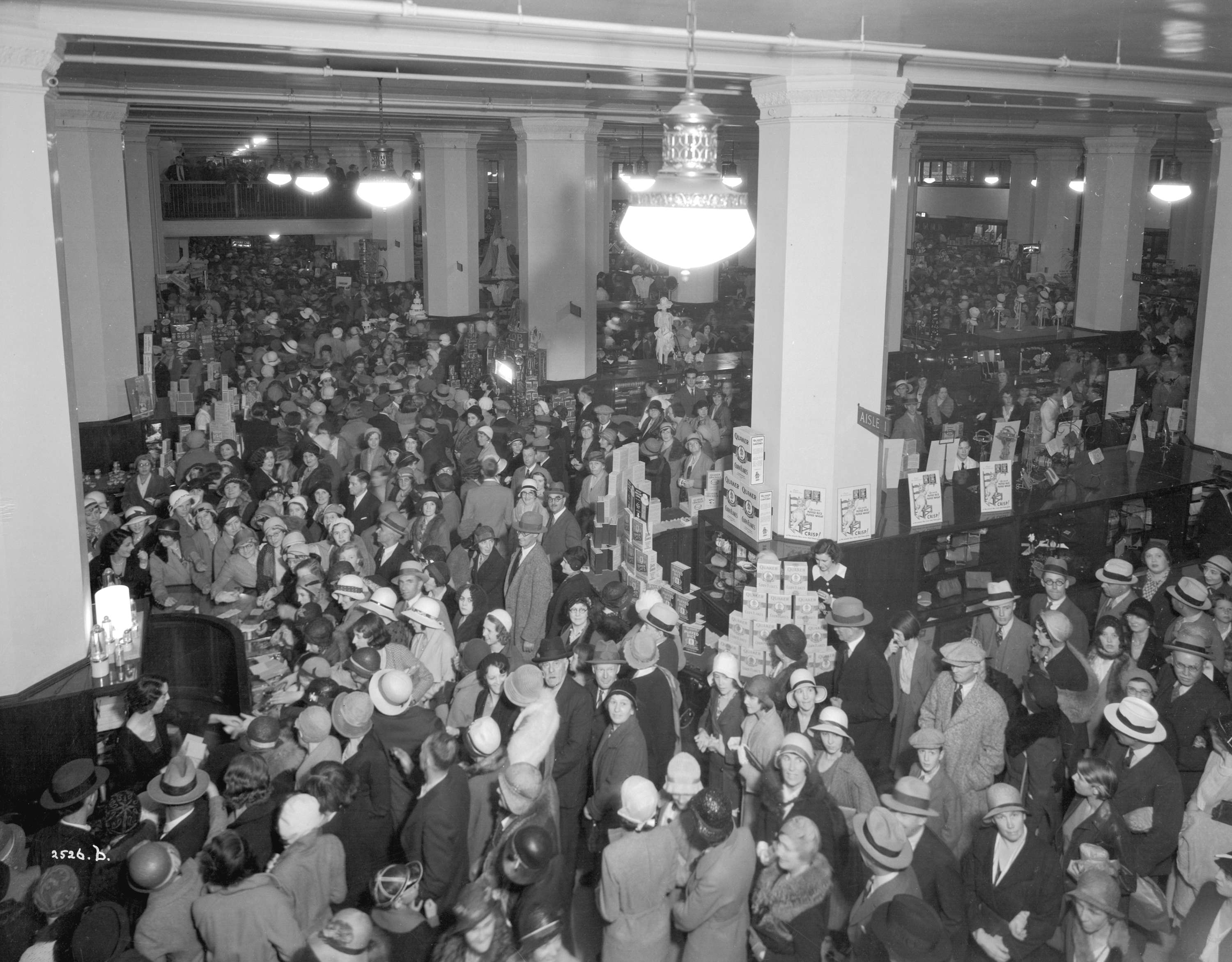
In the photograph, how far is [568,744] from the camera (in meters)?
5.51

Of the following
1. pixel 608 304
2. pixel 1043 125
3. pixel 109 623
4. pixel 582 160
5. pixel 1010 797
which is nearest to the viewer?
pixel 1010 797

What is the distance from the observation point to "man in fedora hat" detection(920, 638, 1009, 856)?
210 inches

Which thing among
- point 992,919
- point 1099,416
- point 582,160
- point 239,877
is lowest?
point 992,919

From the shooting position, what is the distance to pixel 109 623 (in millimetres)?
6668

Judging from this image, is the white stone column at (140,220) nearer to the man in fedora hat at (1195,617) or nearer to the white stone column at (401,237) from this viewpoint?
the white stone column at (401,237)

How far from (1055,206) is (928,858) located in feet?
81.1

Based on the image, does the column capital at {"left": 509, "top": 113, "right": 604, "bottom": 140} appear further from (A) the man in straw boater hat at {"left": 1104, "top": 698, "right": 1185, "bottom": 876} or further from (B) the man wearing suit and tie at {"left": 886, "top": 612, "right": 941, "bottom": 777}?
(A) the man in straw boater hat at {"left": 1104, "top": 698, "right": 1185, "bottom": 876}

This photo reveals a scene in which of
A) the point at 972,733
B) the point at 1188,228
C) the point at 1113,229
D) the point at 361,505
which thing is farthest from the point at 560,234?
the point at 1188,228

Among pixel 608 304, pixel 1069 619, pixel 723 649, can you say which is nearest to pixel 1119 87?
pixel 1069 619

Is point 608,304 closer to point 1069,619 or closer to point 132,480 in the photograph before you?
point 132,480

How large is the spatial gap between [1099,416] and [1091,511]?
2791mm

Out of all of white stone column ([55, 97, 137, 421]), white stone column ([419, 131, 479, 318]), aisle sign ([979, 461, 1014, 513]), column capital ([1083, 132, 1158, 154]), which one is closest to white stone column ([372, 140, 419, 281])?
white stone column ([419, 131, 479, 318])

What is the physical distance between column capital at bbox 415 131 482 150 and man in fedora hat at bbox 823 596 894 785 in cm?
1497

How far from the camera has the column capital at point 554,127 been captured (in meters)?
14.3
